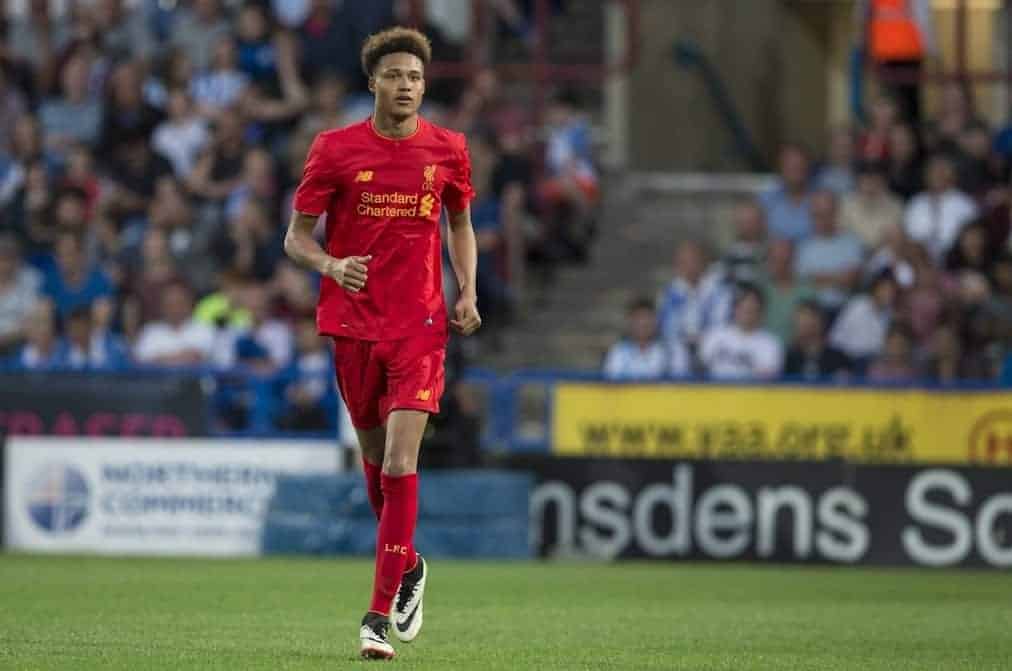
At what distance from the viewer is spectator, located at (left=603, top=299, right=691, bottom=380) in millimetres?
18938

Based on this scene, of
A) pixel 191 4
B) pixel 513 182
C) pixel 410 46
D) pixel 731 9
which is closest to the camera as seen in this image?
pixel 410 46

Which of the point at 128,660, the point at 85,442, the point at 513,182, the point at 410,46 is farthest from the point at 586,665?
the point at 513,182

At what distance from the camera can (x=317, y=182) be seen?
959cm

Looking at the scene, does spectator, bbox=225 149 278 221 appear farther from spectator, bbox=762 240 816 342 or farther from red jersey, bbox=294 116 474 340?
red jersey, bbox=294 116 474 340

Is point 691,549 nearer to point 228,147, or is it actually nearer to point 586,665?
point 228,147

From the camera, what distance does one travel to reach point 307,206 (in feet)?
31.5

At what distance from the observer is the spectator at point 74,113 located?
75.8 feet

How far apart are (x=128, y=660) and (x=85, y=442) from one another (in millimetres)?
9846

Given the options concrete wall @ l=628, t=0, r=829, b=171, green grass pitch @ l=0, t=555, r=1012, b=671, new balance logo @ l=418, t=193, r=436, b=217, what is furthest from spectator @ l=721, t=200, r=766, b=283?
new balance logo @ l=418, t=193, r=436, b=217

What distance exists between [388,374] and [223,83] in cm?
1351

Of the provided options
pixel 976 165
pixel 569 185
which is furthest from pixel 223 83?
pixel 976 165

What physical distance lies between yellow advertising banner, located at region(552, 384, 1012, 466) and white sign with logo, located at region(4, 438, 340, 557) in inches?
82.1

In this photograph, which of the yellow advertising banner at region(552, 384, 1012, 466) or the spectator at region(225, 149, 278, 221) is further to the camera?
the spectator at region(225, 149, 278, 221)

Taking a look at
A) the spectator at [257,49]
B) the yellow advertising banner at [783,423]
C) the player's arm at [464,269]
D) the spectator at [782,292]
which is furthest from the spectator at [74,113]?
the player's arm at [464,269]
